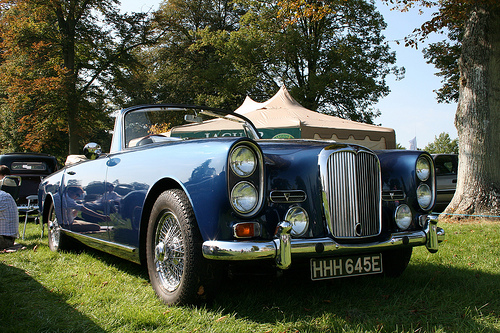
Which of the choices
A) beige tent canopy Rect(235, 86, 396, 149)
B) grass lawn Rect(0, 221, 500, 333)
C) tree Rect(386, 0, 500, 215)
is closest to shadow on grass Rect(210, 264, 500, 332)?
grass lawn Rect(0, 221, 500, 333)

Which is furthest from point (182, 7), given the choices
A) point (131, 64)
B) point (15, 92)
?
point (15, 92)

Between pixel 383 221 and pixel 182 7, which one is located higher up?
pixel 182 7

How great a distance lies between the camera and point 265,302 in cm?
279

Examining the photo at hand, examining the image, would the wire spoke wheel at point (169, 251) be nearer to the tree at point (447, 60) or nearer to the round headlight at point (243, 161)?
the round headlight at point (243, 161)

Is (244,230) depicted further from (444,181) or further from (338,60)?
(338,60)

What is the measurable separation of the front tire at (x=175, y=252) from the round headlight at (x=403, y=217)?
4.72 feet

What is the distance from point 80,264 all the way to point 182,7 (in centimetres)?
2728

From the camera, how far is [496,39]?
7.67 meters

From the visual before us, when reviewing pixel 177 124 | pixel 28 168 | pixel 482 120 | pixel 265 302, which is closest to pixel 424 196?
pixel 265 302

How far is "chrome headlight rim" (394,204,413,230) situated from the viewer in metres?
2.98

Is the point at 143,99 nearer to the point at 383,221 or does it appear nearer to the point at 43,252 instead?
the point at 43,252

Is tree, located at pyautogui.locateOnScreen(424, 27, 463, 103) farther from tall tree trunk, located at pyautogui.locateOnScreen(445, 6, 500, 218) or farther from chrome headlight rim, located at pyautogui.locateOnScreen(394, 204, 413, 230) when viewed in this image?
chrome headlight rim, located at pyautogui.locateOnScreen(394, 204, 413, 230)

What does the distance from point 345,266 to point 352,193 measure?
0.46 meters

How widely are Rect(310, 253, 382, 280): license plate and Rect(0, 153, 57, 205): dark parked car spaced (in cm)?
896
